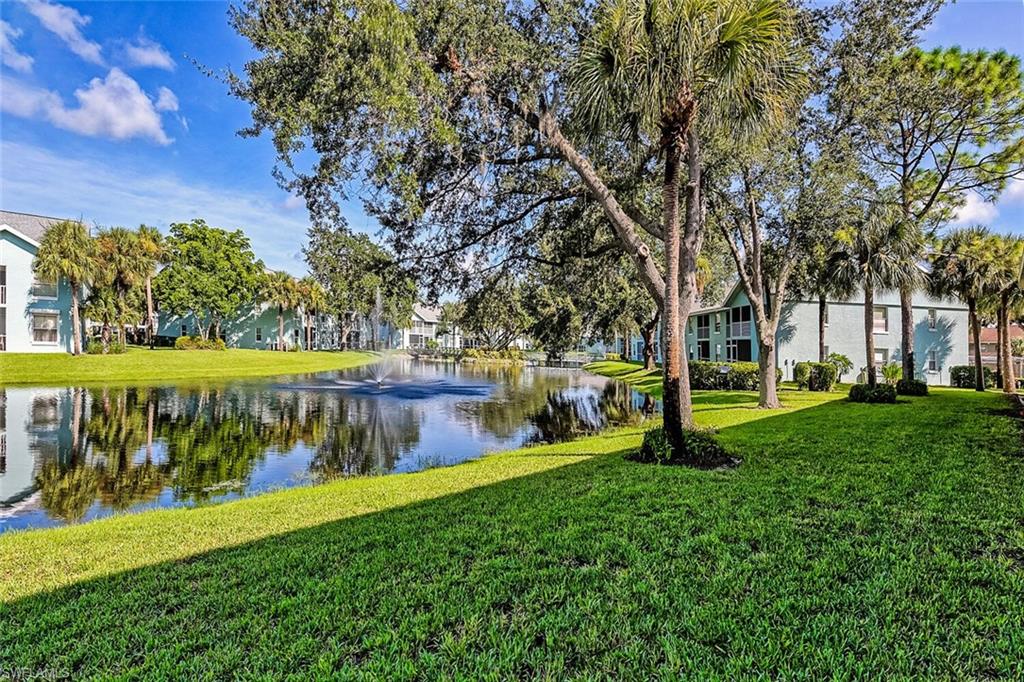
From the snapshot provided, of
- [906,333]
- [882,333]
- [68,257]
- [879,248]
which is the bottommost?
[906,333]

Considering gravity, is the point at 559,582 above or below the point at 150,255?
below

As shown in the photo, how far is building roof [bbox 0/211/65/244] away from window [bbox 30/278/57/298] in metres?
4.42

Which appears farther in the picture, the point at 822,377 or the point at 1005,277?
the point at 822,377

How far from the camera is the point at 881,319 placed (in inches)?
1187

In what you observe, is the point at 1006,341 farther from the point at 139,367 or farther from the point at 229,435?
the point at 139,367

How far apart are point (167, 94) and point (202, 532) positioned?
1326 cm

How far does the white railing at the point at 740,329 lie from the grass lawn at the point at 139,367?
31.7 metres

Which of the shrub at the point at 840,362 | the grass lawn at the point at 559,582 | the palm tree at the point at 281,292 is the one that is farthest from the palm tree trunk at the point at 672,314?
the palm tree at the point at 281,292

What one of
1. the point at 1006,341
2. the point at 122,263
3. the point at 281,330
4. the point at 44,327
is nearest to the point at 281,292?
the point at 281,330

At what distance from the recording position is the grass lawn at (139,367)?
1119 inches

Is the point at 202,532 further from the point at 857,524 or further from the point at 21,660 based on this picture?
the point at 857,524

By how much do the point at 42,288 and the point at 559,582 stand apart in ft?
140

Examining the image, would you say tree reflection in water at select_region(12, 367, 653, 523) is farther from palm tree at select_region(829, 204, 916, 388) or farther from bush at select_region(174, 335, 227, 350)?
bush at select_region(174, 335, 227, 350)

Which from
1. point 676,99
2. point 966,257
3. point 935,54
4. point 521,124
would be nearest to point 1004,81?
point 935,54
